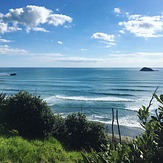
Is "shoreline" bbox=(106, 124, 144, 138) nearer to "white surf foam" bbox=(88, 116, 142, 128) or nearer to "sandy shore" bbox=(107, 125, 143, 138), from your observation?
"sandy shore" bbox=(107, 125, 143, 138)

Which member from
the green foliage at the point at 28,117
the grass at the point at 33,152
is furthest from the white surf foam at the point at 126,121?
the grass at the point at 33,152

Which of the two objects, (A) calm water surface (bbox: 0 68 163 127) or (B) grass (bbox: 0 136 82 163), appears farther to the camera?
→ (A) calm water surface (bbox: 0 68 163 127)

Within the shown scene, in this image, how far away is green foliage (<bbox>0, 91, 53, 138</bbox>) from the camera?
1202 centimetres

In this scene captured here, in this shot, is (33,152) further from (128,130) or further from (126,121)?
(126,121)

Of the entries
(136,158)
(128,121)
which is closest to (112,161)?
(136,158)

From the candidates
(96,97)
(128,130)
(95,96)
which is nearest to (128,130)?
(128,130)

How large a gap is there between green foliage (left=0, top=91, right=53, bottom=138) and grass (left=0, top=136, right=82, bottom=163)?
3.11ft

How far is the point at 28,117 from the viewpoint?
12133 mm

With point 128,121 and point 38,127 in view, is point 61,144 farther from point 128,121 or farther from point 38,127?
point 128,121

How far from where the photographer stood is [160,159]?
2.58 meters

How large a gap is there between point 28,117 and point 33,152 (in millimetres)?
2970

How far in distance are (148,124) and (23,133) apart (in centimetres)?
1012

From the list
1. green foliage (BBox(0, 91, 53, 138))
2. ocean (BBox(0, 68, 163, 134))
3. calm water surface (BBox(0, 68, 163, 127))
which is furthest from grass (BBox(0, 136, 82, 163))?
ocean (BBox(0, 68, 163, 134))

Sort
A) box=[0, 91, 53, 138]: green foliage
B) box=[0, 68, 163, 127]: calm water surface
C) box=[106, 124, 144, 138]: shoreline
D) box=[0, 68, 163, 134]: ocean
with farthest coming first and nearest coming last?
box=[0, 68, 163, 127]: calm water surface
box=[0, 68, 163, 134]: ocean
box=[106, 124, 144, 138]: shoreline
box=[0, 91, 53, 138]: green foliage
